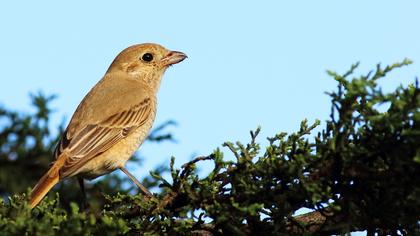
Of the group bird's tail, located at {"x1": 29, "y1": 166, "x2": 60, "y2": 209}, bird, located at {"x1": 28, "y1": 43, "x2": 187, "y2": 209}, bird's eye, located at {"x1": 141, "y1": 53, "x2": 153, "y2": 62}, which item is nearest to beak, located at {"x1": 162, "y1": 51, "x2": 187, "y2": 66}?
bird, located at {"x1": 28, "y1": 43, "x2": 187, "y2": 209}

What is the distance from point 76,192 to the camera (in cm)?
781

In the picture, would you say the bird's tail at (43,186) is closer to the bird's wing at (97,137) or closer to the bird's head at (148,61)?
the bird's wing at (97,137)

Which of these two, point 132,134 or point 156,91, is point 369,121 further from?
point 156,91

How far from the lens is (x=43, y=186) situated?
226 inches

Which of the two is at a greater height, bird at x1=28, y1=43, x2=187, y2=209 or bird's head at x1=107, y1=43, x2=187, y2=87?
bird's head at x1=107, y1=43, x2=187, y2=87

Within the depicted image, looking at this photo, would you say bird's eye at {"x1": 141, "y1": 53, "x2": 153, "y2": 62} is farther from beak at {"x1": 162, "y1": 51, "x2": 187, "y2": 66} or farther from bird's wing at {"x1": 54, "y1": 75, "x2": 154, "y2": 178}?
bird's wing at {"x1": 54, "y1": 75, "x2": 154, "y2": 178}

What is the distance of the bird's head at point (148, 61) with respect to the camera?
27.5 ft

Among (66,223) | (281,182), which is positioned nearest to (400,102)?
(281,182)

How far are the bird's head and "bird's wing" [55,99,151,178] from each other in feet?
2.90

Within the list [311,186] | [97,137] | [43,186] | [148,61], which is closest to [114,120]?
[97,137]

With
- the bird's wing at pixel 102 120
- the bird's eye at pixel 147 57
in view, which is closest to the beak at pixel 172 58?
the bird's eye at pixel 147 57

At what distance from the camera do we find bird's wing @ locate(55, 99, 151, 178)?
6.38 m

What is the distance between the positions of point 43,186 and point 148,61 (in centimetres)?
292

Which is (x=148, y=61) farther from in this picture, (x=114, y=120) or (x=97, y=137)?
(x=97, y=137)
